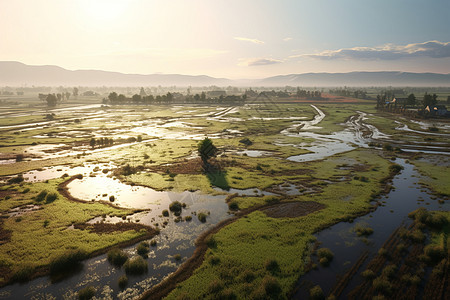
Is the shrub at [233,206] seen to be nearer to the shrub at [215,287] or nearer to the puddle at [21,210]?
the shrub at [215,287]

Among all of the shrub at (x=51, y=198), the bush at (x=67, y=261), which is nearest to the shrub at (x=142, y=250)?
the bush at (x=67, y=261)

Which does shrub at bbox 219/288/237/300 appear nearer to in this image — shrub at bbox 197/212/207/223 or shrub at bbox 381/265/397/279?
shrub at bbox 197/212/207/223

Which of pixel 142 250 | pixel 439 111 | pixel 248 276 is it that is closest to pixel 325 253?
pixel 248 276

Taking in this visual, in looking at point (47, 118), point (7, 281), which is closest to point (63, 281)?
point (7, 281)

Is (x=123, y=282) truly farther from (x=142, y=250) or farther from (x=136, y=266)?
(x=142, y=250)

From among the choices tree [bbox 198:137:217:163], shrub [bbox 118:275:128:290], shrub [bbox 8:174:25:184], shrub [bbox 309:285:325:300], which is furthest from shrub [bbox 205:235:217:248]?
shrub [bbox 8:174:25:184]
